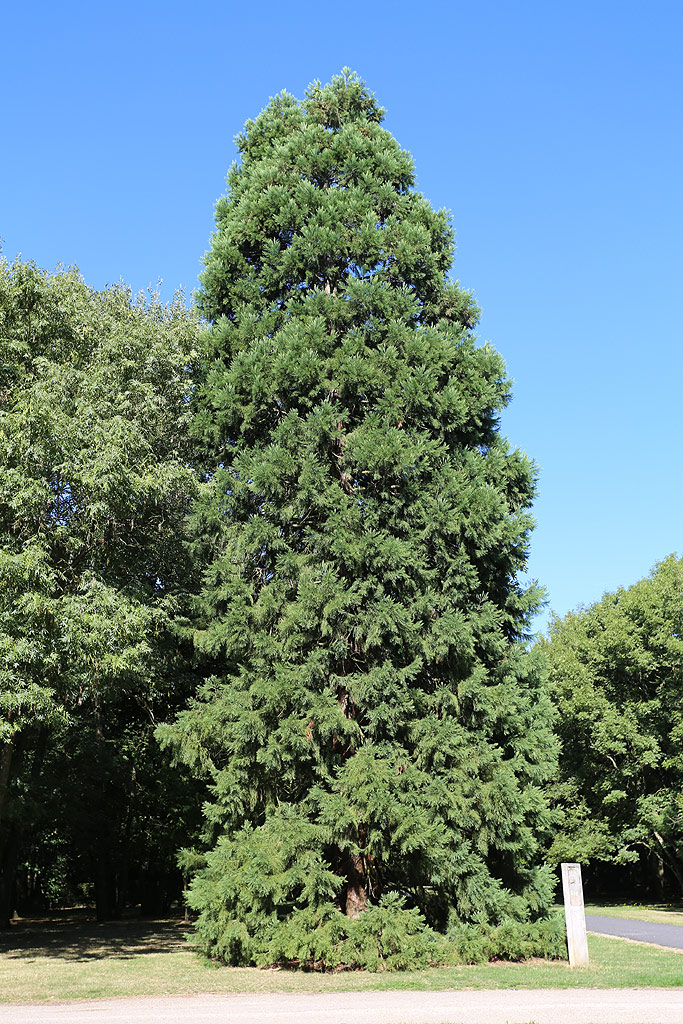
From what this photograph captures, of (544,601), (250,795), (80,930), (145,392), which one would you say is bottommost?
(80,930)

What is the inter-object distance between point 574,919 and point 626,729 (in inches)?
881

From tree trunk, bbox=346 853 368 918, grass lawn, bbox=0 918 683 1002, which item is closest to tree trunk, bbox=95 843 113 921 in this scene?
grass lawn, bbox=0 918 683 1002

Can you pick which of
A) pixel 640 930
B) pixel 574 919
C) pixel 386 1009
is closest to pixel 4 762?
pixel 386 1009

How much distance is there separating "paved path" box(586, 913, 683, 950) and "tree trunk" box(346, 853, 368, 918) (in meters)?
6.35

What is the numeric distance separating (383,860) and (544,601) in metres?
5.29

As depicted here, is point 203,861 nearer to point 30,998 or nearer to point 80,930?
point 30,998

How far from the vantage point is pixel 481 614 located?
13836 mm

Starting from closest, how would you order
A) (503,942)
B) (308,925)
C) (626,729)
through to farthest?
(308,925) → (503,942) → (626,729)

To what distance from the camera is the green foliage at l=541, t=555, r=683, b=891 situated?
32.0 m

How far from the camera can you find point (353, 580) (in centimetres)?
1345

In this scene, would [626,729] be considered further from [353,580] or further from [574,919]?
[353,580]

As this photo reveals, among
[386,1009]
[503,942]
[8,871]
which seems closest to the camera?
[386,1009]

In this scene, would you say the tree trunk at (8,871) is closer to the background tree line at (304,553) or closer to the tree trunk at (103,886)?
the tree trunk at (103,886)

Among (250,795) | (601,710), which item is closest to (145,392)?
(250,795)
